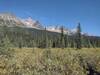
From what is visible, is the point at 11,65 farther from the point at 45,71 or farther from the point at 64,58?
the point at 64,58

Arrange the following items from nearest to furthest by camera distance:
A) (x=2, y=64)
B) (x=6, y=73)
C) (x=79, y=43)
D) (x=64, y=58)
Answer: (x=6, y=73)
(x=2, y=64)
(x=64, y=58)
(x=79, y=43)

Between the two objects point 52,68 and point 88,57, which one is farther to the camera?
point 88,57

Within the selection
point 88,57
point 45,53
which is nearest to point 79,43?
point 88,57

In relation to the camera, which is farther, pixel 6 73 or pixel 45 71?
pixel 45 71

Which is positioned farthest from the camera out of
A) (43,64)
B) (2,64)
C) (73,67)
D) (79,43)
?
(79,43)

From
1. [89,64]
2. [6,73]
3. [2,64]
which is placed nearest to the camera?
[6,73]

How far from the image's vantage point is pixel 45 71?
17969 millimetres

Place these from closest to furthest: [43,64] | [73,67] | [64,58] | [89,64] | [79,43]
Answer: [43,64]
[73,67]
[64,58]
[89,64]
[79,43]

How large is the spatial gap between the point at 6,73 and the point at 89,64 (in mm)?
19309

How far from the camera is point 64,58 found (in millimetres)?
22453

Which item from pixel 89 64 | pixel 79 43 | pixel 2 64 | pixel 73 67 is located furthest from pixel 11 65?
pixel 79 43

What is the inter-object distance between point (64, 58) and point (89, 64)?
11.7 m

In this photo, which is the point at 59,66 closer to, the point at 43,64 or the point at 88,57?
the point at 43,64

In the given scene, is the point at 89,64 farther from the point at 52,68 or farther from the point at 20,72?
the point at 20,72
